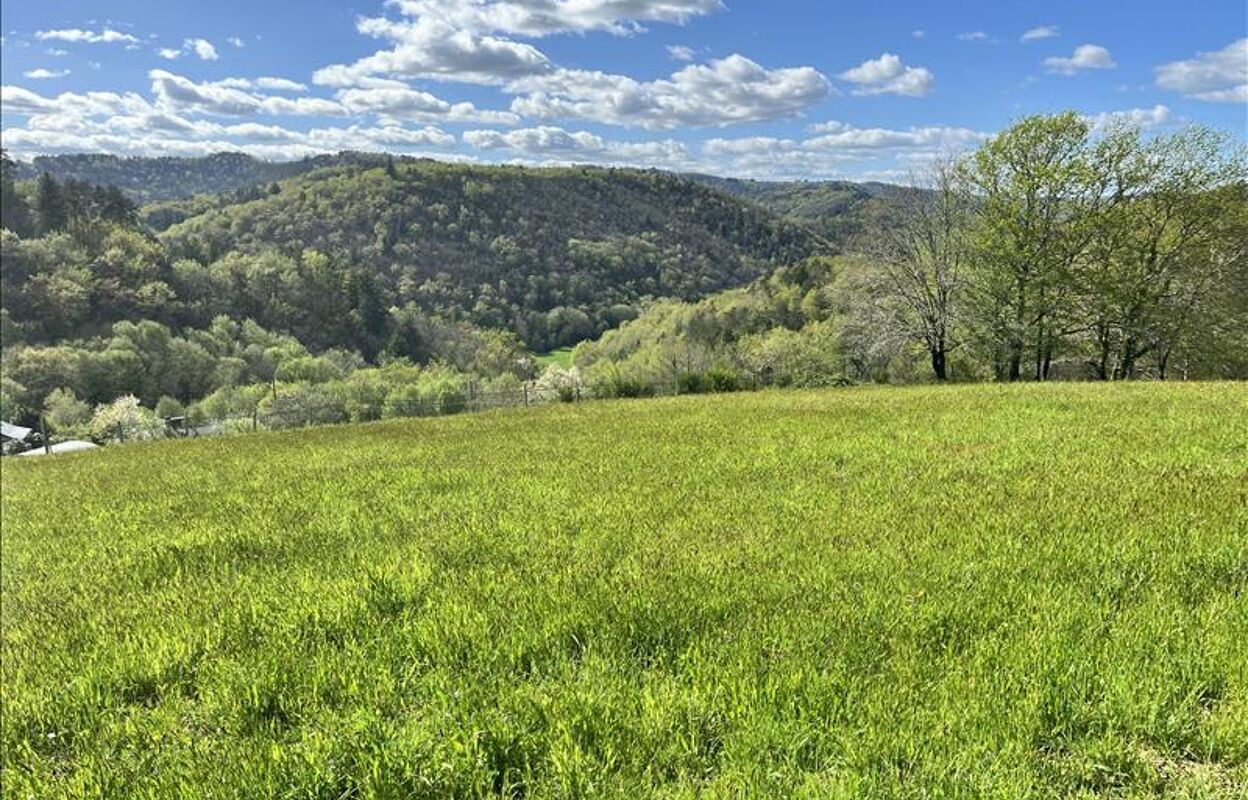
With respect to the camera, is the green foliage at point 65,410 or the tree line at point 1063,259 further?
the green foliage at point 65,410

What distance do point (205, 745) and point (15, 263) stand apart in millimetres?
131621

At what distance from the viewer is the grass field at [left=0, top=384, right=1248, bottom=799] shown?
9.98 feet

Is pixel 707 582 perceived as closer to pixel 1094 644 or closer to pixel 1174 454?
pixel 1094 644

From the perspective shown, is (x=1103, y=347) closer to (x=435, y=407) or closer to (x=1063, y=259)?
(x=1063, y=259)

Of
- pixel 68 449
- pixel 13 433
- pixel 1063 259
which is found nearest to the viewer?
pixel 1063 259

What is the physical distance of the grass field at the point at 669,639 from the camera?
9.98 feet

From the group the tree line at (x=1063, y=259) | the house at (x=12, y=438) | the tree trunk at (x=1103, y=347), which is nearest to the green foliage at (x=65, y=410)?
the house at (x=12, y=438)

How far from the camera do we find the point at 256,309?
132125mm

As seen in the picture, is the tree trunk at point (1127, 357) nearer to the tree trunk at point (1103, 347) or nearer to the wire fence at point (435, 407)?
the tree trunk at point (1103, 347)

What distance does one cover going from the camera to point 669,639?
14.1ft


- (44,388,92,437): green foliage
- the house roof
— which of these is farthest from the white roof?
(44,388,92,437): green foliage

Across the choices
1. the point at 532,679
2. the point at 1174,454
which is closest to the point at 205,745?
the point at 532,679

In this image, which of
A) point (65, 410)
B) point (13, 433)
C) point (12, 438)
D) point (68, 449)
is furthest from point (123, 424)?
point (65, 410)

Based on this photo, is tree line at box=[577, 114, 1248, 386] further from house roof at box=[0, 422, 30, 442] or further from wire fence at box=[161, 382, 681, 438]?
house roof at box=[0, 422, 30, 442]
